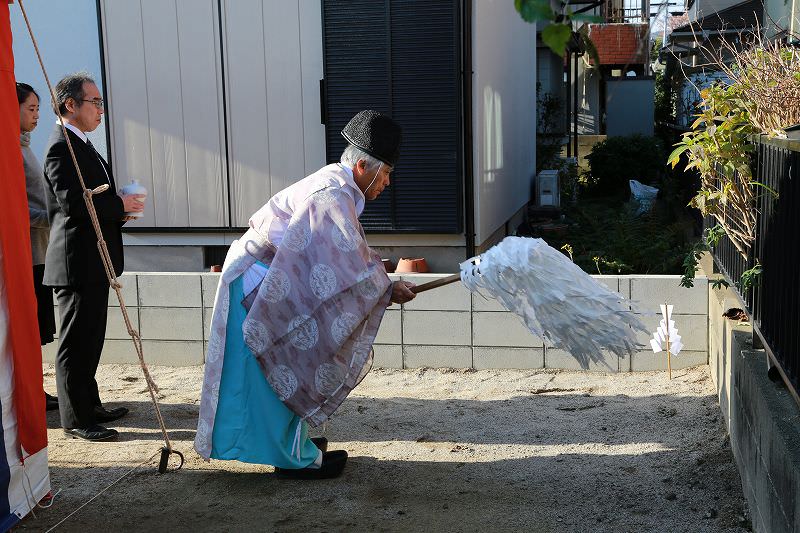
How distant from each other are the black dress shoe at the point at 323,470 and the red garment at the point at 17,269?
3.66 feet

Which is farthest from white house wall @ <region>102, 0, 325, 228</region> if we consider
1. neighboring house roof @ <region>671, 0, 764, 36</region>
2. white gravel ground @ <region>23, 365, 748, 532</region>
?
neighboring house roof @ <region>671, 0, 764, 36</region>

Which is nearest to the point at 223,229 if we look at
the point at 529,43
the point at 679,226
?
the point at 679,226

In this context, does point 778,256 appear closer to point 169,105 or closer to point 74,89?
point 74,89

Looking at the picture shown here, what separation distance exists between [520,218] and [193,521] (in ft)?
25.8

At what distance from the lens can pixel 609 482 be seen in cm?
400

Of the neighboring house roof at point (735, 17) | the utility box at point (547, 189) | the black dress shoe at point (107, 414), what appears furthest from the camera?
the neighboring house roof at point (735, 17)

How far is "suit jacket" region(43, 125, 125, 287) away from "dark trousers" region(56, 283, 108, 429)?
93 millimetres

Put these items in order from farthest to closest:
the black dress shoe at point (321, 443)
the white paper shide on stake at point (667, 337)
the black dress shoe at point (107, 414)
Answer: the white paper shide on stake at point (667, 337)
the black dress shoe at point (107, 414)
the black dress shoe at point (321, 443)

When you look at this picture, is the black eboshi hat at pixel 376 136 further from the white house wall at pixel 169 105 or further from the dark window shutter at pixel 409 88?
the white house wall at pixel 169 105

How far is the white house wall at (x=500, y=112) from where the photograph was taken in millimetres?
6949

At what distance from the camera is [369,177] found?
3902 millimetres

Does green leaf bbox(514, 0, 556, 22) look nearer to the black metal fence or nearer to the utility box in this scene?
the black metal fence

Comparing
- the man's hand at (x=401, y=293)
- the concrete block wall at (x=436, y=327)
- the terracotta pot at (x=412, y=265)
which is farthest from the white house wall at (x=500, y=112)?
the man's hand at (x=401, y=293)

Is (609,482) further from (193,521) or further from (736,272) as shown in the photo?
(193,521)
